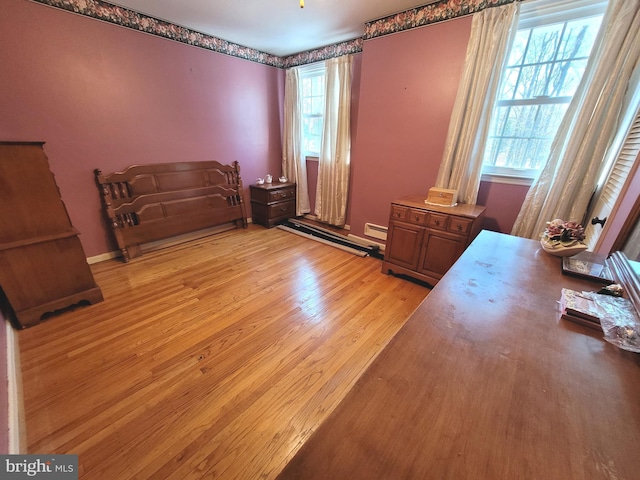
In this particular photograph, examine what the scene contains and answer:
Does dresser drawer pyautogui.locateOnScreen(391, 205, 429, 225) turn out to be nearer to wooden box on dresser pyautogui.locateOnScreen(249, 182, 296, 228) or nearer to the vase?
the vase

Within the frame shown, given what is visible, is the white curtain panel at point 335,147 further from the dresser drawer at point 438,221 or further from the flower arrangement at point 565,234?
the flower arrangement at point 565,234

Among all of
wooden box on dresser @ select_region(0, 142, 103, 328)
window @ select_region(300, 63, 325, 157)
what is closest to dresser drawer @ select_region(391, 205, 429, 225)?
window @ select_region(300, 63, 325, 157)

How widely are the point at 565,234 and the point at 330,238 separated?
7.87 feet

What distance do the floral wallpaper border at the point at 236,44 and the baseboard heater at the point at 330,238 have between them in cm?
219

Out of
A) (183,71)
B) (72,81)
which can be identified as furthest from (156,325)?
(183,71)

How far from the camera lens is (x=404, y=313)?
196 centimetres

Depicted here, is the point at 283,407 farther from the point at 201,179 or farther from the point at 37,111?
the point at 37,111

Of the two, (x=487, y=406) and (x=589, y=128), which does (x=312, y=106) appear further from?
(x=487, y=406)

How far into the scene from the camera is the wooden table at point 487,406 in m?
0.44

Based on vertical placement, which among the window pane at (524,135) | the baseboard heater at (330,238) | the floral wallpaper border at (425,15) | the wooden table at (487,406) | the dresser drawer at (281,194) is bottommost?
the baseboard heater at (330,238)

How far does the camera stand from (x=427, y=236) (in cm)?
216

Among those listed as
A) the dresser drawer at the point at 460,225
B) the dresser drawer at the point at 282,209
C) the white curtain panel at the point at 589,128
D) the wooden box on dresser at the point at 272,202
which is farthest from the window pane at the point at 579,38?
the dresser drawer at the point at 282,209

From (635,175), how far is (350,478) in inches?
68.0
